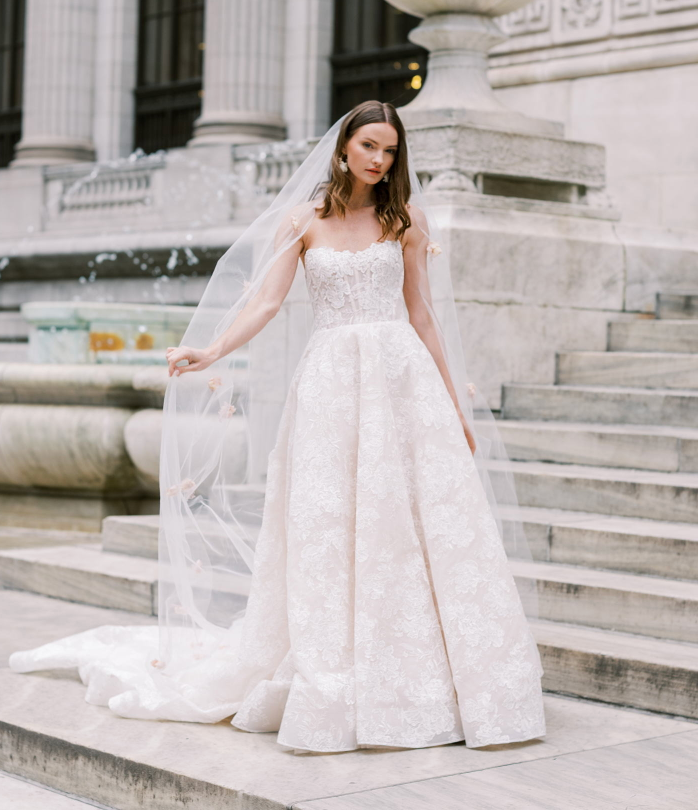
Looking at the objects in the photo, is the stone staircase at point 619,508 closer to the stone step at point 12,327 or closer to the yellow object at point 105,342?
the yellow object at point 105,342

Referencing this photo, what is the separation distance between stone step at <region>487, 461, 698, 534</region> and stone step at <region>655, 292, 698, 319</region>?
1.82 metres

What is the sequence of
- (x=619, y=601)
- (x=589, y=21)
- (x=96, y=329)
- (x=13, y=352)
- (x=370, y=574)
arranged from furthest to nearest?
(x=13, y=352) < (x=589, y=21) < (x=96, y=329) < (x=619, y=601) < (x=370, y=574)

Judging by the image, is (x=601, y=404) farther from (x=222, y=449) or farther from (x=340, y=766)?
(x=340, y=766)

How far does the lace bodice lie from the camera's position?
4336 mm

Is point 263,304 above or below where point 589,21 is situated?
below

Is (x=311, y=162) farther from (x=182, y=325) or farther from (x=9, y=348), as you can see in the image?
(x=9, y=348)

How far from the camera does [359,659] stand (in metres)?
4.03

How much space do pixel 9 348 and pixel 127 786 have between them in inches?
528

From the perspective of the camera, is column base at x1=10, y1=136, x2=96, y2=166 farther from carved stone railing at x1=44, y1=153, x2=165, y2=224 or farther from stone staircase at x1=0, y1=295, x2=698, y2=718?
stone staircase at x1=0, y1=295, x2=698, y2=718

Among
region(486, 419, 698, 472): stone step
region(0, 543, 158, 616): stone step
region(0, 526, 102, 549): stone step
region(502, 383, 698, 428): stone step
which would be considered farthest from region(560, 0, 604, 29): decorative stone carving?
region(0, 543, 158, 616): stone step

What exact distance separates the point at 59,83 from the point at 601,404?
1655 centimetres

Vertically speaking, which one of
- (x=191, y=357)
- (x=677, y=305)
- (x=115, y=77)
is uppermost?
(x=115, y=77)

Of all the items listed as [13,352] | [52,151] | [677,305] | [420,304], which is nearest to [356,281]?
[420,304]

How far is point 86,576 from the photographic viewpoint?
6.48m
